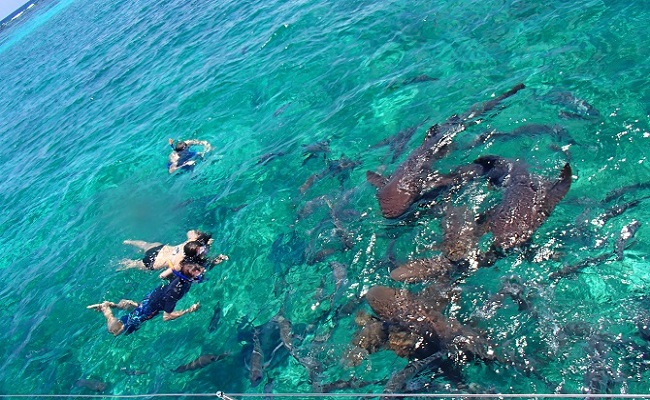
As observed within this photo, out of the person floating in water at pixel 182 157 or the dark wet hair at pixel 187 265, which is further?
the person floating in water at pixel 182 157

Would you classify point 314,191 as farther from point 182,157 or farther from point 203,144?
point 203,144

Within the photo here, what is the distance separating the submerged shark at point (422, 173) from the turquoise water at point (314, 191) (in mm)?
308

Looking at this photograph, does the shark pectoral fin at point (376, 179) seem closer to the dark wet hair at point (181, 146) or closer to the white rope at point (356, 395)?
the white rope at point (356, 395)

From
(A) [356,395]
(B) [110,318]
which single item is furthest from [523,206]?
(B) [110,318]

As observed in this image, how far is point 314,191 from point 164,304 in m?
4.56

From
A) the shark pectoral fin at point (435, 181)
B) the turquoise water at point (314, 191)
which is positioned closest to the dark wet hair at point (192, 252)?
the turquoise water at point (314, 191)

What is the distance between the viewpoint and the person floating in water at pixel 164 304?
403 inches

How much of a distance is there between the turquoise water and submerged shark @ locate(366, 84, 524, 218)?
308 mm

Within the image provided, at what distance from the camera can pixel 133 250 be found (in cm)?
1281

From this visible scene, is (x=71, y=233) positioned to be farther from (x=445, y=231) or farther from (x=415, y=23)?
(x=415, y=23)

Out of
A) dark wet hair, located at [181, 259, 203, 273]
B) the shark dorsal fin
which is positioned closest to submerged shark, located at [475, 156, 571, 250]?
the shark dorsal fin

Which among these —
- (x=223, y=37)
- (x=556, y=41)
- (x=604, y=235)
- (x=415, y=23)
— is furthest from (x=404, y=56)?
(x=223, y=37)

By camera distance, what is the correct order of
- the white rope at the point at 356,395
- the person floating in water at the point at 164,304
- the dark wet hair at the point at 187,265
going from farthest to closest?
1. the dark wet hair at the point at 187,265
2. the person floating in water at the point at 164,304
3. the white rope at the point at 356,395

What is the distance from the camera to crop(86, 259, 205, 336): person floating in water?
1023cm
